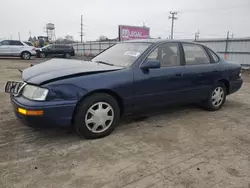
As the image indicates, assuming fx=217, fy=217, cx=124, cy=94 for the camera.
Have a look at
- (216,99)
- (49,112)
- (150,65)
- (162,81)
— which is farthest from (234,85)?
(49,112)

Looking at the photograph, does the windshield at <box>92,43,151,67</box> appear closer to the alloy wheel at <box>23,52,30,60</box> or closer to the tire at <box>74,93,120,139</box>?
the tire at <box>74,93,120,139</box>

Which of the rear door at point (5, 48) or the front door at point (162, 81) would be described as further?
the rear door at point (5, 48)

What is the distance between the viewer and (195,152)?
9.50 ft

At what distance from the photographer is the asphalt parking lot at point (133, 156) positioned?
7.46 ft

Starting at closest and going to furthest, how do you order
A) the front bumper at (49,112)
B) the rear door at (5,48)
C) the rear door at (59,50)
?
the front bumper at (49,112), the rear door at (5,48), the rear door at (59,50)

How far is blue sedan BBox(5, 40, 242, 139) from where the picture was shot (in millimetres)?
2795

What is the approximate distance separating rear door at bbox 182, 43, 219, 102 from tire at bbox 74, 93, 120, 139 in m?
1.63

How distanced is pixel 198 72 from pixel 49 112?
9.45 feet

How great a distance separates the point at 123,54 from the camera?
3.79 m

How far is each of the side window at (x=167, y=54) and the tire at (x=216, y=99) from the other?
4.05 ft

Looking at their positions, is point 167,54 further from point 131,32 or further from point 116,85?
point 131,32

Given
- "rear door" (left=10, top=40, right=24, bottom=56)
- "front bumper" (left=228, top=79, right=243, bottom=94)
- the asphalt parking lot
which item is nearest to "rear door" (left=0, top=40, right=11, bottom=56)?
"rear door" (left=10, top=40, right=24, bottom=56)

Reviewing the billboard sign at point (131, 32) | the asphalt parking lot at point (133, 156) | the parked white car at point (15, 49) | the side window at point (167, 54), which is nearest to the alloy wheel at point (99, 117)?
the asphalt parking lot at point (133, 156)

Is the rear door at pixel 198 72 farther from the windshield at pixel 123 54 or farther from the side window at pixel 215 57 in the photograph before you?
the windshield at pixel 123 54
